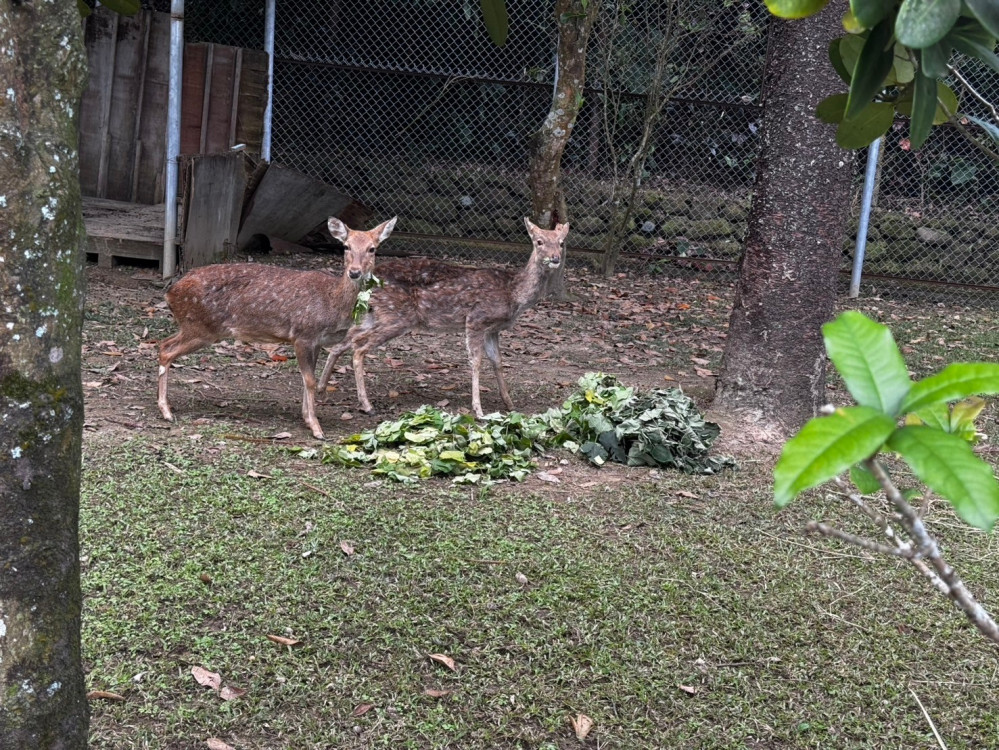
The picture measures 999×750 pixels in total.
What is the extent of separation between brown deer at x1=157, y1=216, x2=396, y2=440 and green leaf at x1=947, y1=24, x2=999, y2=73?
5.25 metres

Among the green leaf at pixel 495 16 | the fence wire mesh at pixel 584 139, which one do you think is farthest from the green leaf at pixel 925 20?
the fence wire mesh at pixel 584 139

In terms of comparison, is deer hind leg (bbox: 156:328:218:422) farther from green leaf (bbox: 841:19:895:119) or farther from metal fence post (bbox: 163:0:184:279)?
green leaf (bbox: 841:19:895:119)

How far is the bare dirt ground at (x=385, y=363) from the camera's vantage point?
6.53m

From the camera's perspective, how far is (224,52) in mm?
11141

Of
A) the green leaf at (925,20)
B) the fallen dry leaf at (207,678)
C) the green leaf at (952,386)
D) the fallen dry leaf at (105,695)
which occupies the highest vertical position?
the green leaf at (925,20)

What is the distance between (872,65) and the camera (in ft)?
4.58

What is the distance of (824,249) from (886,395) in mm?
5389

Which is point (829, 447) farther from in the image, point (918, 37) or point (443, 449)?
point (443, 449)

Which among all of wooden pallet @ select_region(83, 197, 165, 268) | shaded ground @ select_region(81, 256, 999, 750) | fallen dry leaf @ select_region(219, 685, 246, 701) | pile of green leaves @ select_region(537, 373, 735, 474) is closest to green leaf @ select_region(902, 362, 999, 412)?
shaded ground @ select_region(81, 256, 999, 750)

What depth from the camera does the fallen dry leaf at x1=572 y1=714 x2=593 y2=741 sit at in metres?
3.48

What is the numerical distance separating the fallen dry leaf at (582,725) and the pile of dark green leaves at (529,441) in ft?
6.54

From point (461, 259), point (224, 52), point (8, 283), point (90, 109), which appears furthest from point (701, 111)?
point (8, 283)

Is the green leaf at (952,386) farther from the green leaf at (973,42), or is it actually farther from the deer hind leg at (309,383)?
the deer hind leg at (309,383)

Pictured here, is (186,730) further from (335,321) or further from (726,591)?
(335,321)
